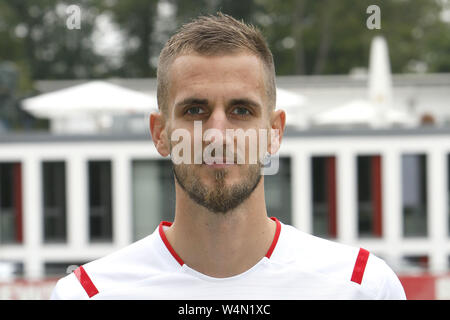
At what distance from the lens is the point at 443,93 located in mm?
23484

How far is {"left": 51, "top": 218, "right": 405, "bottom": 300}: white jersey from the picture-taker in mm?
2334

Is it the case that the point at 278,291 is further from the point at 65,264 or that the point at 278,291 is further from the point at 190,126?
the point at 65,264

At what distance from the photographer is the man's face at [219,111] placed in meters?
2.10

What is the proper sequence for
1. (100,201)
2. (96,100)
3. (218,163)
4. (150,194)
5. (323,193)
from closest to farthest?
(218,163) < (96,100) < (150,194) < (100,201) < (323,193)

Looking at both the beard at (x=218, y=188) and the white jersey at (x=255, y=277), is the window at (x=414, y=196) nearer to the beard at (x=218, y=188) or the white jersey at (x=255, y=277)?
the white jersey at (x=255, y=277)

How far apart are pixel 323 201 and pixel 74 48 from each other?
2694cm

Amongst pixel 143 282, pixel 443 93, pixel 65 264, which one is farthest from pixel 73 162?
pixel 443 93

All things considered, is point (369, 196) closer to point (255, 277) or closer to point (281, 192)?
point (281, 192)

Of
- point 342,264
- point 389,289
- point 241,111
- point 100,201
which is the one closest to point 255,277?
point 342,264

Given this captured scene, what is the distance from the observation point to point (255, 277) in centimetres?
234

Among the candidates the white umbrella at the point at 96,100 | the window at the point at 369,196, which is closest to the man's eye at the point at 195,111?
the white umbrella at the point at 96,100

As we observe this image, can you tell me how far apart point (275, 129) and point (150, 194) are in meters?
12.4

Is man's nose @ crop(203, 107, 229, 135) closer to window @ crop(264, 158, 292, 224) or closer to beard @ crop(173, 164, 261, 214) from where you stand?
beard @ crop(173, 164, 261, 214)

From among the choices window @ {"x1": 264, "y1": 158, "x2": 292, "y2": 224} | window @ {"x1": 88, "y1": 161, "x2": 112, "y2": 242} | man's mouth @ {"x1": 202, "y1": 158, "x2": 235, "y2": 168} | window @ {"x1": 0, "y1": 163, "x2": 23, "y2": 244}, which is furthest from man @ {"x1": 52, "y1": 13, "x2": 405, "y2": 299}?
window @ {"x1": 0, "y1": 163, "x2": 23, "y2": 244}
